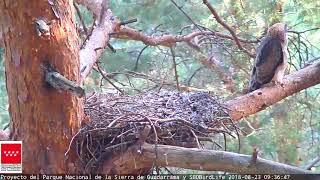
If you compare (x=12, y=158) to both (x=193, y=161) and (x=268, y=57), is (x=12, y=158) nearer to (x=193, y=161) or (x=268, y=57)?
(x=193, y=161)

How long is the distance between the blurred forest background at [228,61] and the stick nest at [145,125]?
4.22 feet

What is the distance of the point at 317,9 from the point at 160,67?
113cm

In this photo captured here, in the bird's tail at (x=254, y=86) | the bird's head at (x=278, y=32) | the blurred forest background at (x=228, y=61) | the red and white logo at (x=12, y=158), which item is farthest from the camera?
the blurred forest background at (x=228, y=61)

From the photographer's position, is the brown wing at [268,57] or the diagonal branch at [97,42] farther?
the brown wing at [268,57]

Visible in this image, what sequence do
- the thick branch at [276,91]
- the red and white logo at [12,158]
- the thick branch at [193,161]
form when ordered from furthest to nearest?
the thick branch at [276,91]
the red and white logo at [12,158]
the thick branch at [193,161]

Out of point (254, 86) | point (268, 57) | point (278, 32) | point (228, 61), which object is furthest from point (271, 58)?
point (228, 61)

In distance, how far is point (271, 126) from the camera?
13.1 ft

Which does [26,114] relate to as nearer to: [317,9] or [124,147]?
[124,147]

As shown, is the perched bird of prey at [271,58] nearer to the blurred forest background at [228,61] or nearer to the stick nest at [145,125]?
the blurred forest background at [228,61]

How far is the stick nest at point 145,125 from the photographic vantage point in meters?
1.84

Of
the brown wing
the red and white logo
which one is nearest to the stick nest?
the red and white logo

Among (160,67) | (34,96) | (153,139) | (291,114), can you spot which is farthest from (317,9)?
(34,96)

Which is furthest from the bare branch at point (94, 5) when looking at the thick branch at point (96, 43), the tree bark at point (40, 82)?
the tree bark at point (40, 82)

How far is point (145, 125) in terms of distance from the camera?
1.82m
